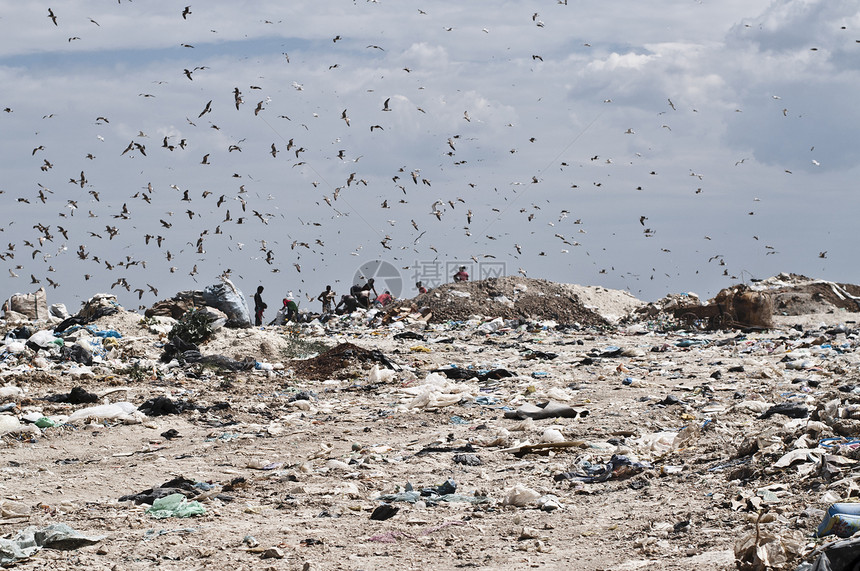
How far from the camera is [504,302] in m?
18.3

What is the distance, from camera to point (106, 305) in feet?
46.3

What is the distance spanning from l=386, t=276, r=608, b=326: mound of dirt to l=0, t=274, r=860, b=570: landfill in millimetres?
4155

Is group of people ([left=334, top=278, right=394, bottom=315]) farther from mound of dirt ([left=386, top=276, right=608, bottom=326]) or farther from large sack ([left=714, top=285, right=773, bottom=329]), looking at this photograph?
large sack ([left=714, top=285, right=773, bottom=329])

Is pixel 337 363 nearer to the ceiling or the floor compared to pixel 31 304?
nearer to the floor

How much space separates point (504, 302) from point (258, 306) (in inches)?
242

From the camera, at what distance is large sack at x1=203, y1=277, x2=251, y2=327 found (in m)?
15.5

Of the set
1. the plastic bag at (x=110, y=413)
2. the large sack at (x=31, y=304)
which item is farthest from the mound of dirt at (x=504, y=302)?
the plastic bag at (x=110, y=413)

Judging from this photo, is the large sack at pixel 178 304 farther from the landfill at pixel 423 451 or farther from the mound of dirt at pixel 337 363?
the mound of dirt at pixel 337 363

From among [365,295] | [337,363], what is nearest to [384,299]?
[365,295]

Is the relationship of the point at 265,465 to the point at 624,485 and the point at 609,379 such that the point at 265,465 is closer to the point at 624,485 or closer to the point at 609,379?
the point at 624,485

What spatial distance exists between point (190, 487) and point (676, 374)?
658 cm

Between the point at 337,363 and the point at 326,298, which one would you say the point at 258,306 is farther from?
the point at 337,363

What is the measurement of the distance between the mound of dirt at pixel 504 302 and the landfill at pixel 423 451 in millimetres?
4155

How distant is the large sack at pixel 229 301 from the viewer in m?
15.5
